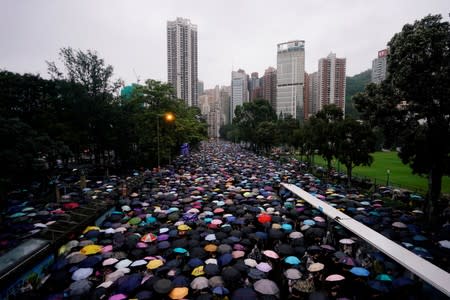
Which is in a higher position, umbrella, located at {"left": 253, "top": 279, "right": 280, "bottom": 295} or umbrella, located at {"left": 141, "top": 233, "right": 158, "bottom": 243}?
umbrella, located at {"left": 253, "top": 279, "right": 280, "bottom": 295}

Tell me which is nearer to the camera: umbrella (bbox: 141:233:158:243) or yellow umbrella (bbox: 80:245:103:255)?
yellow umbrella (bbox: 80:245:103:255)

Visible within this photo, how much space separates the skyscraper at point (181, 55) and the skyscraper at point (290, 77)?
43766mm

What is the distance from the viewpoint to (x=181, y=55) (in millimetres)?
90312

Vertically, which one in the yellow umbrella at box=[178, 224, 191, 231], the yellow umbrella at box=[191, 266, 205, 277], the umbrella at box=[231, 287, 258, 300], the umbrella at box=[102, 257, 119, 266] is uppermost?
the umbrella at box=[231, 287, 258, 300]

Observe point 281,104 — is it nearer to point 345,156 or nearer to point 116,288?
point 345,156

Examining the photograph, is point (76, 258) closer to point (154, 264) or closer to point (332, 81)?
point (154, 264)

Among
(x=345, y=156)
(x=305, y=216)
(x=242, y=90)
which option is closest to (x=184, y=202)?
(x=305, y=216)

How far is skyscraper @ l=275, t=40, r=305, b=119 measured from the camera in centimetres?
10725

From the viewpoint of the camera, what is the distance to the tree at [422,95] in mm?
11266

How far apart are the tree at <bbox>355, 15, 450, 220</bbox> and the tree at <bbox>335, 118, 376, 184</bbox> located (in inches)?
220

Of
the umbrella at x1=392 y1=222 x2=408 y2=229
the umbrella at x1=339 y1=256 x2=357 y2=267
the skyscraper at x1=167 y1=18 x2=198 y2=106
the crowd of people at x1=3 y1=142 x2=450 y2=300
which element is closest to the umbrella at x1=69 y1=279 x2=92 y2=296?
the crowd of people at x1=3 y1=142 x2=450 y2=300

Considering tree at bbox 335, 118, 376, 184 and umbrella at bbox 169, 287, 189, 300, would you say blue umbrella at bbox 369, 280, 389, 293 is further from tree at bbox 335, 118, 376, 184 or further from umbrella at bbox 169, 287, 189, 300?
tree at bbox 335, 118, 376, 184

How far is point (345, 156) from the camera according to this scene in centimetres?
2103

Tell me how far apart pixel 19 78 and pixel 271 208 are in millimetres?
31033
